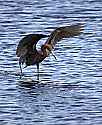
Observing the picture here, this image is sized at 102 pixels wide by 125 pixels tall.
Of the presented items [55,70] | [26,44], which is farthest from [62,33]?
[26,44]

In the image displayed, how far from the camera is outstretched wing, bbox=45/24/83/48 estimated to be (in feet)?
62.1

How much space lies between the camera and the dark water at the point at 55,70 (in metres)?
16.1

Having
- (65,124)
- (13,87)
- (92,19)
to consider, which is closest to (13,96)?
(13,87)

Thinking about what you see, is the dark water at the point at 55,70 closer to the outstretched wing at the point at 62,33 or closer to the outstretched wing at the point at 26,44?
the outstretched wing at the point at 26,44

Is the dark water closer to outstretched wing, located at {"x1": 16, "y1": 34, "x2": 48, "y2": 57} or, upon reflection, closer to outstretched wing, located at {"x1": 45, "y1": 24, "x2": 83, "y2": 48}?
outstretched wing, located at {"x1": 16, "y1": 34, "x2": 48, "y2": 57}

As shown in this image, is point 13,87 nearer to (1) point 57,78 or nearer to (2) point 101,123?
(1) point 57,78

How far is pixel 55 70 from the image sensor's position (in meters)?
19.3

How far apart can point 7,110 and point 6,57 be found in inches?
157

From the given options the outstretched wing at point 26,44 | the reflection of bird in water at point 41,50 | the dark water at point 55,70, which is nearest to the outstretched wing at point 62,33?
the reflection of bird in water at point 41,50

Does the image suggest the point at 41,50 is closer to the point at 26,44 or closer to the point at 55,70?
the point at 55,70

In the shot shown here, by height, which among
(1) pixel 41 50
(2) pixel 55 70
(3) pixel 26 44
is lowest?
(2) pixel 55 70

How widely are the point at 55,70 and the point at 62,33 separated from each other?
74 cm

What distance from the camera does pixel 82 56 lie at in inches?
798

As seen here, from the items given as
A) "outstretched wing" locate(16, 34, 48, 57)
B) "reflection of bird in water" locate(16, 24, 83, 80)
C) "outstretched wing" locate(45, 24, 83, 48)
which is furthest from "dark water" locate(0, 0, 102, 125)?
"outstretched wing" locate(45, 24, 83, 48)
